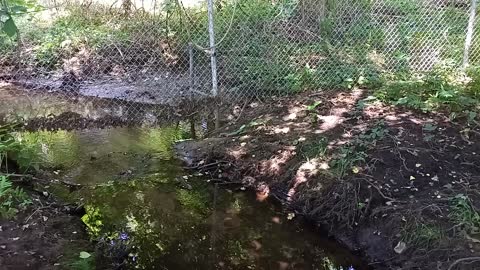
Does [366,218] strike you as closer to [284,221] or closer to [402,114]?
[284,221]

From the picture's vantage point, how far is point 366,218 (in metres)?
4.40

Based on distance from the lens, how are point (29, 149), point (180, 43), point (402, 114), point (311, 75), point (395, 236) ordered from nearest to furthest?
point (395, 236) → point (29, 149) → point (402, 114) → point (311, 75) → point (180, 43)

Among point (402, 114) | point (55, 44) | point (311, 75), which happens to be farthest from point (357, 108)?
point (55, 44)

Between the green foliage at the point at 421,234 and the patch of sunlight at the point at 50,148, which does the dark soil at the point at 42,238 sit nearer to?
the patch of sunlight at the point at 50,148

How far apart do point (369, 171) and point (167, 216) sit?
205 centimetres

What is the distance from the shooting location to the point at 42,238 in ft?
13.1

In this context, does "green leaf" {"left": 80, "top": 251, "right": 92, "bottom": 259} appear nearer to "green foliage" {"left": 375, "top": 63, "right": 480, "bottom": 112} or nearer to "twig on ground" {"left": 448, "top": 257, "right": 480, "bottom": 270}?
"twig on ground" {"left": 448, "top": 257, "right": 480, "bottom": 270}

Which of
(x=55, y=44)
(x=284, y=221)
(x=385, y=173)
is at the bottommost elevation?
(x=284, y=221)

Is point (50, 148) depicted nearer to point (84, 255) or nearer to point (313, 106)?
point (84, 255)

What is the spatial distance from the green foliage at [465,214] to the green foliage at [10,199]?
12.4 ft

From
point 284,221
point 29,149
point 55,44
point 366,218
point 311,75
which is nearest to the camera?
point 366,218

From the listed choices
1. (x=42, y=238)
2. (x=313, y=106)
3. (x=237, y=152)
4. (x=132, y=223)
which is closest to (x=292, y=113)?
(x=313, y=106)

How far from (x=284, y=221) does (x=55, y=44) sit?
6314mm

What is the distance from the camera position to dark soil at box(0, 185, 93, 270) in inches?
145
